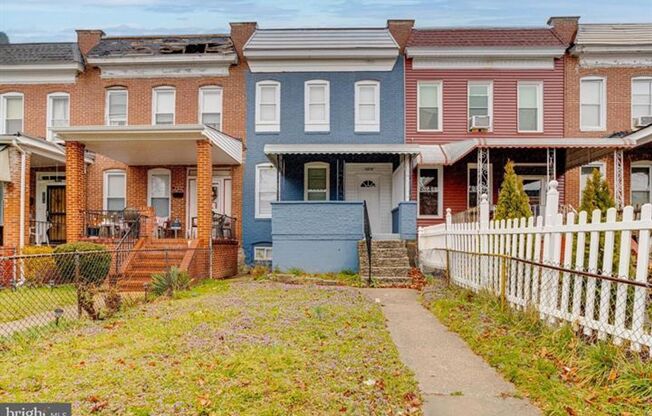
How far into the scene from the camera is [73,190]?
13.5 metres

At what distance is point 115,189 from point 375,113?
30.9 ft

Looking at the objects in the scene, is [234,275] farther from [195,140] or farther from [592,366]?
[592,366]

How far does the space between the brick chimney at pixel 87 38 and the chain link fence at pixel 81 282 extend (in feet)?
28.6

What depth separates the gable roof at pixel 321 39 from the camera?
16.9m

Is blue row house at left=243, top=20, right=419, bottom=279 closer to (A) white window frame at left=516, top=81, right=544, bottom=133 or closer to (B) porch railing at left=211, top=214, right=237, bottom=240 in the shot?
(B) porch railing at left=211, top=214, right=237, bottom=240

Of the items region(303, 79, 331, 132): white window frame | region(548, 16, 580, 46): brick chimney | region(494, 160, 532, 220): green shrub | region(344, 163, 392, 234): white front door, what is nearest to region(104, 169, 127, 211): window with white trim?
region(303, 79, 331, 132): white window frame

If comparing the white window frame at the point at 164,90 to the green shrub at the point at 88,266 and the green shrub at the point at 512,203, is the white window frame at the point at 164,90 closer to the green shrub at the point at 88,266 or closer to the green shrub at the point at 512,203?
the green shrub at the point at 88,266

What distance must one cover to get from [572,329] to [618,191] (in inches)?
454

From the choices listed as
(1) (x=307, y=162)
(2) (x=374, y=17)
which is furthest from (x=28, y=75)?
(2) (x=374, y=17)

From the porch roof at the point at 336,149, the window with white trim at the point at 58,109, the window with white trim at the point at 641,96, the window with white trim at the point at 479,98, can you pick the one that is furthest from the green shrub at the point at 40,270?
the window with white trim at the point at 641,96

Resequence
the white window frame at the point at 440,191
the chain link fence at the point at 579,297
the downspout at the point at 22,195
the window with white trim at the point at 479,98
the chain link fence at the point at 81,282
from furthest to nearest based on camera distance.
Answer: the window with white trim at the point at 479,98
the white window frame at the point at 440,191
the downspout at the point at 22,195
the chain link fence at the point at 81,282
the chain link fence at the point at 579,297

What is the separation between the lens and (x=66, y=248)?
1218cm

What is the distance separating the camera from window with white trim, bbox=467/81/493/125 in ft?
56.6

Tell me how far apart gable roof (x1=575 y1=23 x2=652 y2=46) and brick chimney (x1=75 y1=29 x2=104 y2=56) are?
16.4 metres
